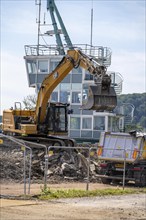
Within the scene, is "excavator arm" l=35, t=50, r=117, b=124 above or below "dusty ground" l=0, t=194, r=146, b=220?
above

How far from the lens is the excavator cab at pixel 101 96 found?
85.7ft

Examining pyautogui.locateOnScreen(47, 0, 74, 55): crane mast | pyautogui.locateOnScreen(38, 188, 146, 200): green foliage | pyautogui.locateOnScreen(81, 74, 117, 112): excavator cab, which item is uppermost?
pyautogui.locateOnScreen(47, 0, 74, 55): crane mast

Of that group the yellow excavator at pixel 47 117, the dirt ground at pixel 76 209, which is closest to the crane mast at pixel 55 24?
the yellow excavator at pixel 47 117

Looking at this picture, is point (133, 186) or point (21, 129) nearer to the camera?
point (133, 186)

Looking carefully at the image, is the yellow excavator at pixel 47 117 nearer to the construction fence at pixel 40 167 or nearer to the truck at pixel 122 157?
the construction fence at pixel 40 167

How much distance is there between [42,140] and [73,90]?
23195 millimetres

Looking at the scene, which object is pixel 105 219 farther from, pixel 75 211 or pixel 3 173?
pixel 3 173

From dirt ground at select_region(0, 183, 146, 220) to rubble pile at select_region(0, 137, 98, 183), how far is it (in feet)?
13.0

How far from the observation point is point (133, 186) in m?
25.7

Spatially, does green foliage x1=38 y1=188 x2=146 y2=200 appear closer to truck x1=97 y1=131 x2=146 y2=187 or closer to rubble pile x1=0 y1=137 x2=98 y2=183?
truck x1=97 y1=131 x2=146 y2=187

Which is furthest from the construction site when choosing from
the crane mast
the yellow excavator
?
the crane mast

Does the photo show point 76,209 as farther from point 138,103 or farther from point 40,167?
point 138,103

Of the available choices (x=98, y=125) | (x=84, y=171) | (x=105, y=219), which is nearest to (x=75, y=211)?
(x=105, y=219)

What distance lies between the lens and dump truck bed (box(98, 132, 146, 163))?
Answer: 83.8ft
